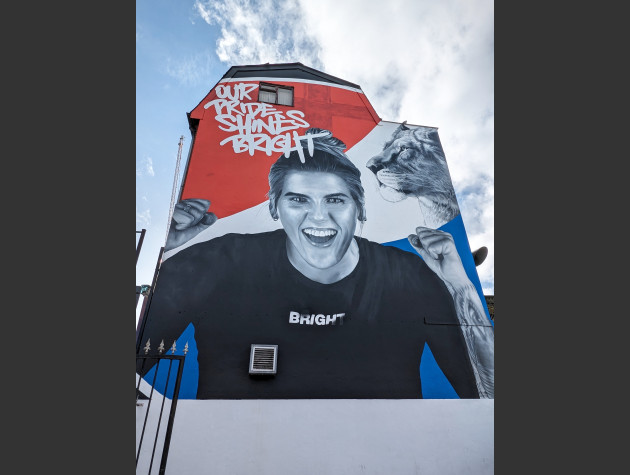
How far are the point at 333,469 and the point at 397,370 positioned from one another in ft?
7.60

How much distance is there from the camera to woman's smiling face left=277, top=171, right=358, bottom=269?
8.85 m

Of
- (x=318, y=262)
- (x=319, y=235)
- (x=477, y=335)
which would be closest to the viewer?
(x=477, y=335)

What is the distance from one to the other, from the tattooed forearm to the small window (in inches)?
288

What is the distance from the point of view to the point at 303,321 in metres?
7.91

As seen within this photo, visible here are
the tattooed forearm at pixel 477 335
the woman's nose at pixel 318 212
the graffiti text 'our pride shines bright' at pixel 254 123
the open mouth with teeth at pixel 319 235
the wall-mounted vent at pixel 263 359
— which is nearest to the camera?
the wall-mounted vent at pixel 263 359

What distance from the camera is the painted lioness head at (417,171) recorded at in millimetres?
10117

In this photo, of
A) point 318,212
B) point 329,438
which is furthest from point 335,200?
point 329,438

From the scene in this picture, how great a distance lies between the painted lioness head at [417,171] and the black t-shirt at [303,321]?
2.08m

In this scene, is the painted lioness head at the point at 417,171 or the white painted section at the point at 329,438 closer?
the white painted section at the point at 329,438

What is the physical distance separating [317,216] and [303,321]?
278cm

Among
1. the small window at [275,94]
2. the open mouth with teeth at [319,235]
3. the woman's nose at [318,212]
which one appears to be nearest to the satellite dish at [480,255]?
the open mouth with teeth at [319,235]

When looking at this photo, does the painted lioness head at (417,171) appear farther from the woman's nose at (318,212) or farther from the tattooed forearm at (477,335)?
the tattooed forearm at (477,335)

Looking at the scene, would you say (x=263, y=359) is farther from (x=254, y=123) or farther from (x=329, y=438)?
(x=254, y=123)

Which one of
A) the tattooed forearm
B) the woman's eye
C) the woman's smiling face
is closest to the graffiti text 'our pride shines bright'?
the woman's smiling face
